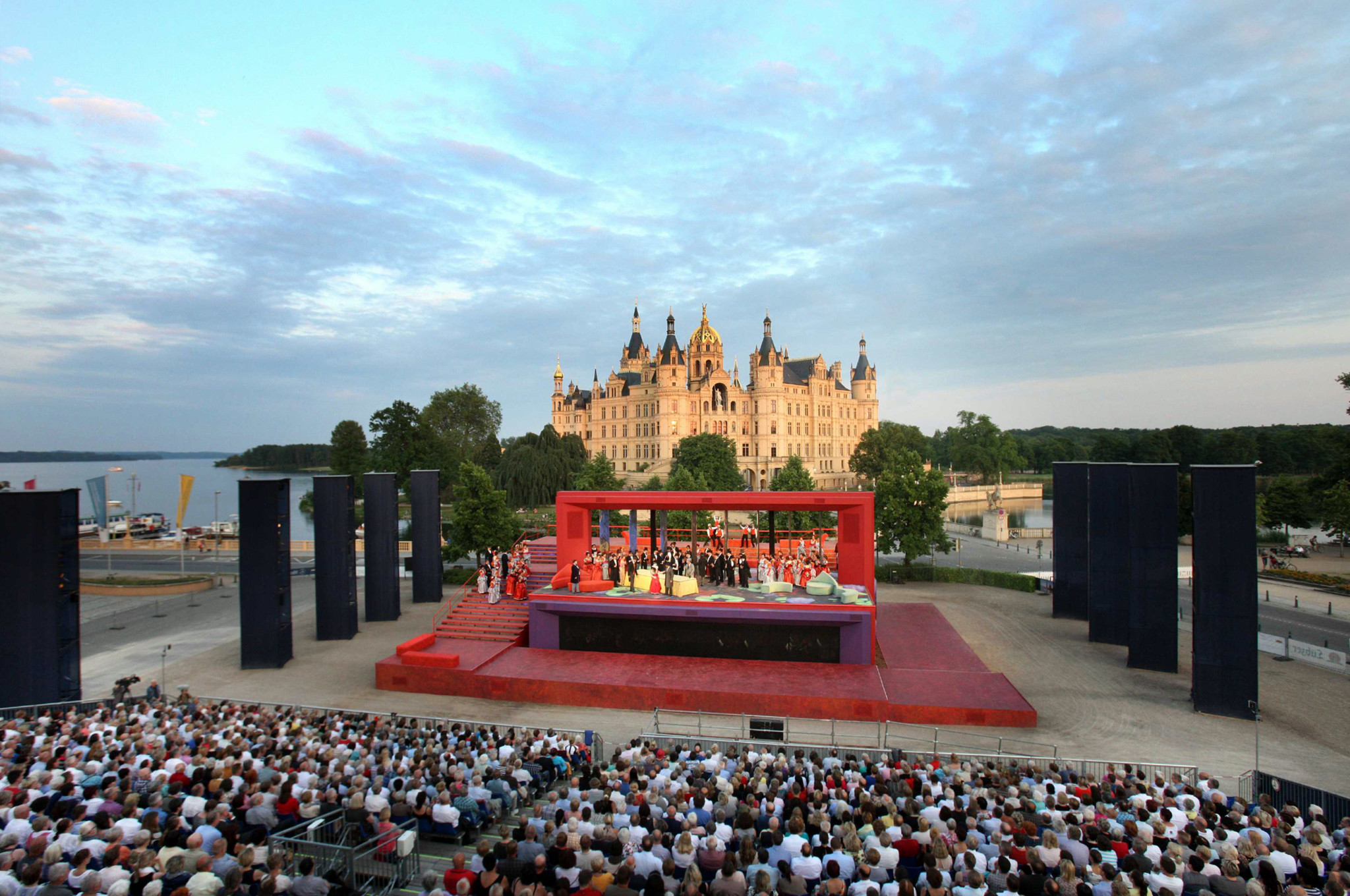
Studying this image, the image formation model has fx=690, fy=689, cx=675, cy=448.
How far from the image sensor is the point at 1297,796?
399 inches

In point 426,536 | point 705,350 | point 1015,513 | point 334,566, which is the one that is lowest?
point 1015,513

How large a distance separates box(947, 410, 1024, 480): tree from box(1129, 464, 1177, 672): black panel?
86093 mm

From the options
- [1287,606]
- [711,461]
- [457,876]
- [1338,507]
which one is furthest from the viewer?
[711,461]

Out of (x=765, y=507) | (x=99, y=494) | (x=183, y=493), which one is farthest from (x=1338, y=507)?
(x=99, y=494)

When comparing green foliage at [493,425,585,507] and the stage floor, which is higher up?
green foliage at [493,425,585,507]

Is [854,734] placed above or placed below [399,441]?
below

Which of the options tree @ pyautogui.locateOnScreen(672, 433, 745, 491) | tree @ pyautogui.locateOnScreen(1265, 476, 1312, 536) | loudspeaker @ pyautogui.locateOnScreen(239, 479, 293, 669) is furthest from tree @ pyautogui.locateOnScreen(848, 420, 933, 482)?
loudspeaker @ pyautogui.locateOnScreen(239, 479, 293, 669)

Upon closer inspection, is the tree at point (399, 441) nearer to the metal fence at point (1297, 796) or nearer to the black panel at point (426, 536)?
the black panel at point (426, 536)

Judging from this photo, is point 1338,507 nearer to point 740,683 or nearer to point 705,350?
point 740,683

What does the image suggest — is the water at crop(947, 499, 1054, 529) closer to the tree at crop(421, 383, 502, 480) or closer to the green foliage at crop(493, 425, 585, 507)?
the green foliage at crop(493, 425, 585, 507)

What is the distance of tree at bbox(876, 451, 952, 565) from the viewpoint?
32969mm

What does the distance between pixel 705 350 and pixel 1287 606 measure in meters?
74.5

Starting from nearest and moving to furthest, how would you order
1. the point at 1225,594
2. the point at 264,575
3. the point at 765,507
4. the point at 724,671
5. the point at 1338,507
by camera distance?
1. the point at 1225,594
2. the point at 724,671
3. the point at 765,507
4. the point at 264,575
5. the point at 1338,507

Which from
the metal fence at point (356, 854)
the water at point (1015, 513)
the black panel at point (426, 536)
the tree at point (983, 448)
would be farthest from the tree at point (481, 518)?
the tree at point (983, 448)
